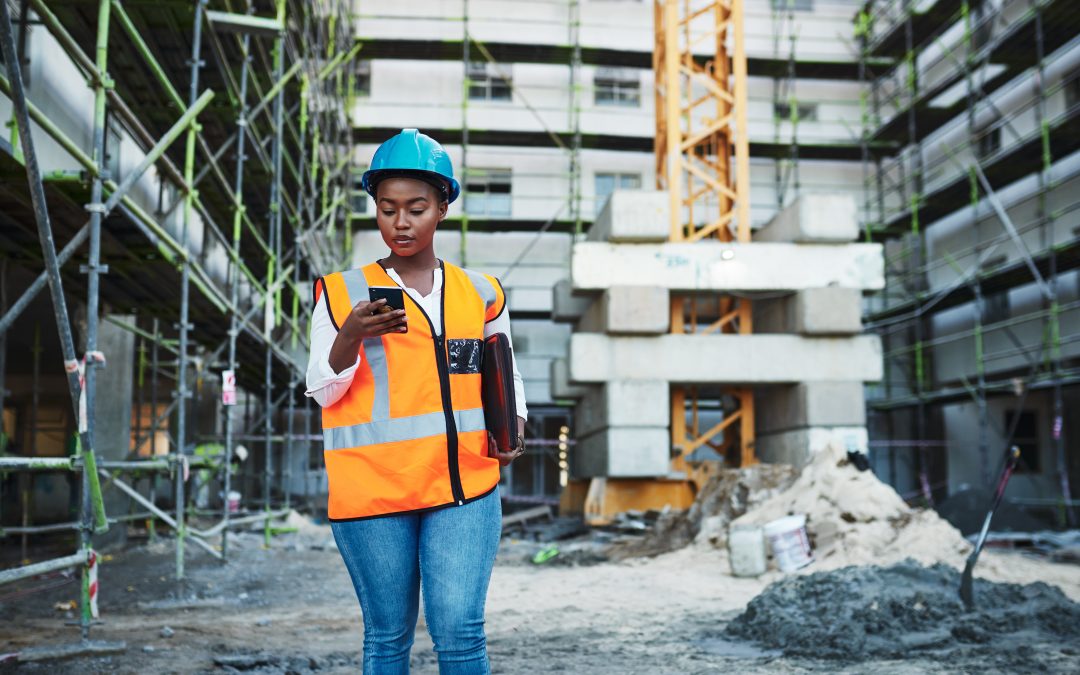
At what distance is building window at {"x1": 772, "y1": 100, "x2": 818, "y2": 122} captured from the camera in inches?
993

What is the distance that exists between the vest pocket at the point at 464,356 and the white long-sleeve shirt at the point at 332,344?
0.06m

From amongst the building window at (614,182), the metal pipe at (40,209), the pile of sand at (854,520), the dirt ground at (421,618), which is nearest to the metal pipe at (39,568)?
the metal pipe at (40,209)

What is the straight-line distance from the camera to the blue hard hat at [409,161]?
2441mm

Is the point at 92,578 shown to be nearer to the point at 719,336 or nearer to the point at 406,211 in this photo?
the point at 406,211

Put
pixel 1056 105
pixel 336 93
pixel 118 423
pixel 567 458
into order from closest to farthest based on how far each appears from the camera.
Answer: pixel 118 423, pixel 1056 105, pixel 336 93, pixel 567 458

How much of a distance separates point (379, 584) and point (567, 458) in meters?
21.2

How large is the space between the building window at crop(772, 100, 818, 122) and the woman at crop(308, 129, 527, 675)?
23.9 metres

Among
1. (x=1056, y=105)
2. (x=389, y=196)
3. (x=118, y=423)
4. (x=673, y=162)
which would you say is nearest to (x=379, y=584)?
(x=389, y=196)

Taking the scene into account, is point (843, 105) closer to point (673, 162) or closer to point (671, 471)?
point (673, 162)

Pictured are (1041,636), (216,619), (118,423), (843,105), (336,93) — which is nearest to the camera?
(1041,636)

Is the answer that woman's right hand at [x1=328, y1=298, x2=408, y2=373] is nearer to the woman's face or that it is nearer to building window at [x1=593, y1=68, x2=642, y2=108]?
the woman's face

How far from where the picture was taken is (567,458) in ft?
77.0

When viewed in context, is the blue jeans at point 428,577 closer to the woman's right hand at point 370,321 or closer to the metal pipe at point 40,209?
the woman's right hand at point 370,321

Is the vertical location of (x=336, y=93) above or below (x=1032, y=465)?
above
